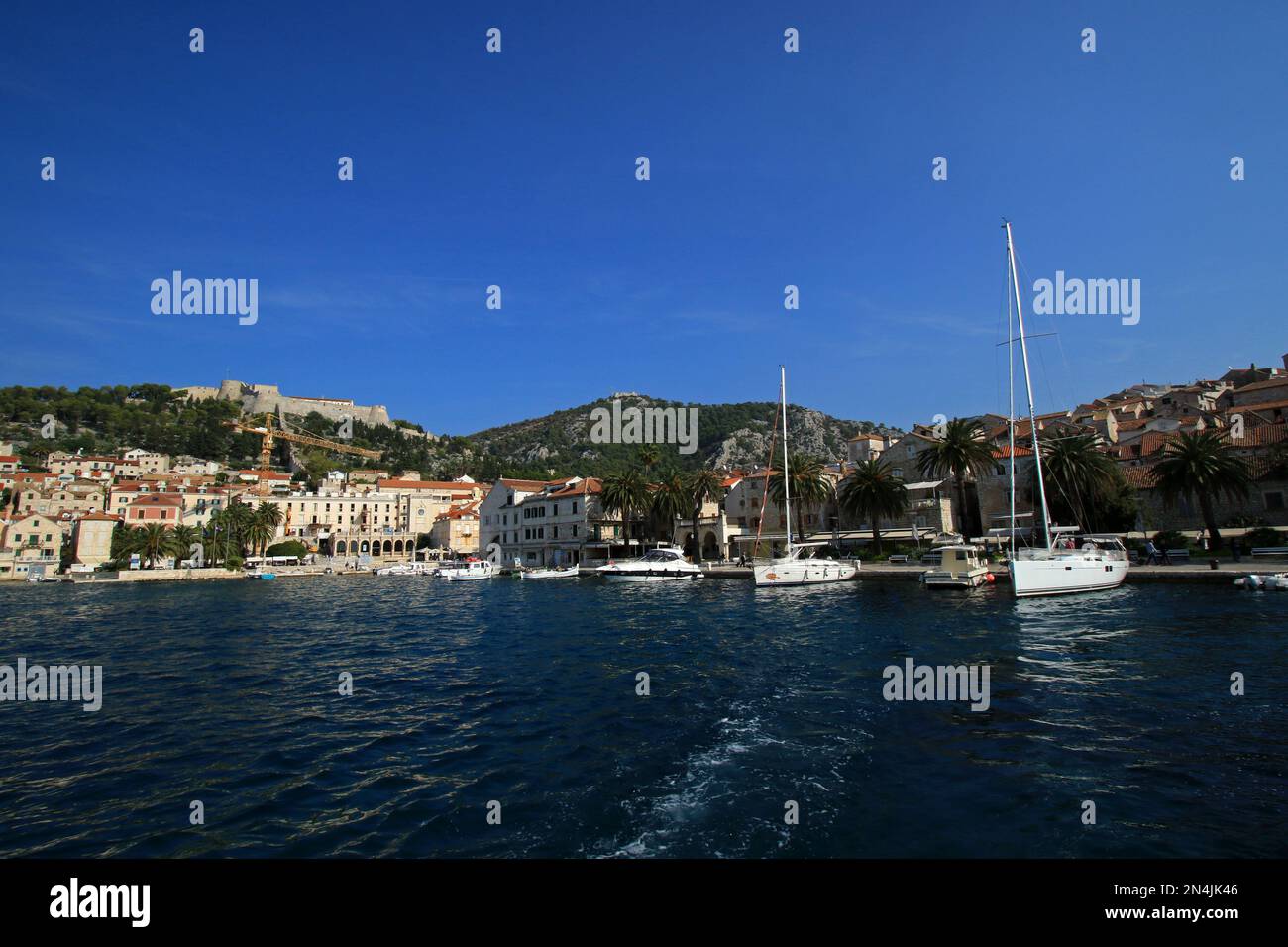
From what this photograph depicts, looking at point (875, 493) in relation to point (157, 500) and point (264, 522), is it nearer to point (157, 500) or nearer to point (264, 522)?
point (264, 522)

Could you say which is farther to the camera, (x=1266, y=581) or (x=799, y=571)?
(x=799, y=571)

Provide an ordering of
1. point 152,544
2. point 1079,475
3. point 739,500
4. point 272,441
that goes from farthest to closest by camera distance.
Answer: point 272,441 → point 152,544 → point 739,500 → point 1079,475

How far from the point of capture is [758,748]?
1073 centimetres

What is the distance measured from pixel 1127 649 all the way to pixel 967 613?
8.81 meters

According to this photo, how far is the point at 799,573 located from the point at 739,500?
3343 centimetres

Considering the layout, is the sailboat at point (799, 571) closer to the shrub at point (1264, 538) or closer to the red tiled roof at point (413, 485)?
the shrub at point (1264, 538)

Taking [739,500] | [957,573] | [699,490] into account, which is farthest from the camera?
[739,500]

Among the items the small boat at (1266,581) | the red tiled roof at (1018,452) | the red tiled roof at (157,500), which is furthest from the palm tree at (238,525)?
the small boat at (1266,581)

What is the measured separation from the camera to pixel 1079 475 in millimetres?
44531

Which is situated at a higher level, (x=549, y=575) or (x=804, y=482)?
(x=804, y=482)

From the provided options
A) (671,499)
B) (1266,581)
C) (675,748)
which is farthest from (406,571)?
(675,748)

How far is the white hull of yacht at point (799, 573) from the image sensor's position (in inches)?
1641
